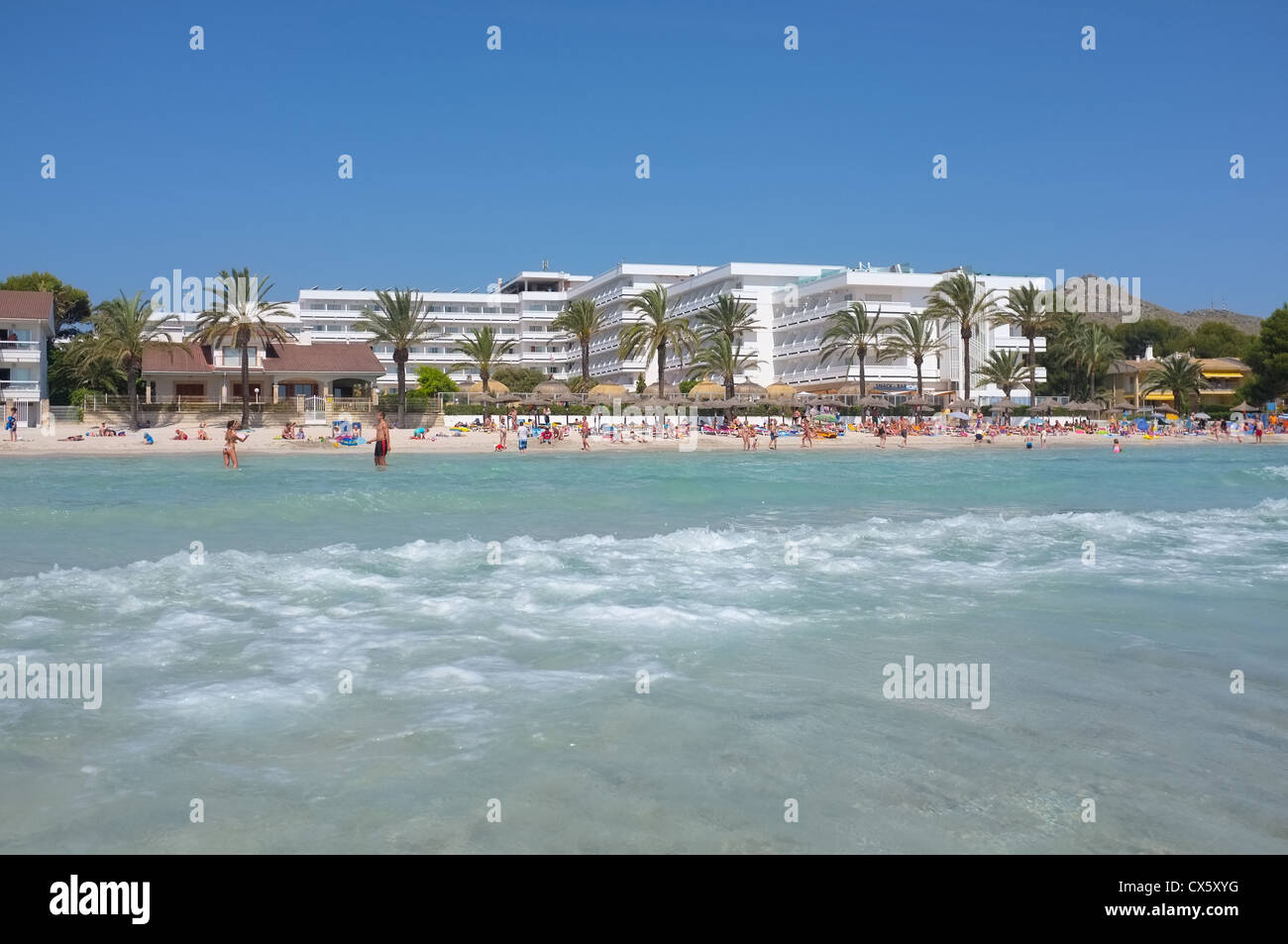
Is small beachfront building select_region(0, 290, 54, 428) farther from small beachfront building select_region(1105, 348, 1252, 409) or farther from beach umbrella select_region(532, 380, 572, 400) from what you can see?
small beachfront building select_region(1105, 348, 1252, 409)

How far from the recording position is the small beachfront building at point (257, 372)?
60.4 metres

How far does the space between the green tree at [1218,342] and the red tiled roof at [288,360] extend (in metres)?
88.1

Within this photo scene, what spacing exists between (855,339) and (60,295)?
6026 centimetres

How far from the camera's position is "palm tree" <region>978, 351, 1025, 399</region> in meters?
76.5

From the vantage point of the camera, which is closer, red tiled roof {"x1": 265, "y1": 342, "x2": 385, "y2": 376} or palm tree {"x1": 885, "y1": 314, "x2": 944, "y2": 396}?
red tiled roof {"x1": 265, "y1": 342, "x2": 385, "y2": 376}

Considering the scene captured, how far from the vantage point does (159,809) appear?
15.3 feet

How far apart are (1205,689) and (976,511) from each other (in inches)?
538

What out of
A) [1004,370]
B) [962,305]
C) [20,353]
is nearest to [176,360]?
[20,353]

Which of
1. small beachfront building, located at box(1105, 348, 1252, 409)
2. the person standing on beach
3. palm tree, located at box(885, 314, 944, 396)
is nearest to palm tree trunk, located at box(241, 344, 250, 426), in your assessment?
the person standing on beach

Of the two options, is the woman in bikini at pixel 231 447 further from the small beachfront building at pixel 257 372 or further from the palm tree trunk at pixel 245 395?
the small beachfront building at pixel 257 372

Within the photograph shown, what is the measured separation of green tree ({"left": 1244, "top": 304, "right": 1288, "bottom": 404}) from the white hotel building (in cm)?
1704

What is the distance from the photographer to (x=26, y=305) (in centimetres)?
5862
